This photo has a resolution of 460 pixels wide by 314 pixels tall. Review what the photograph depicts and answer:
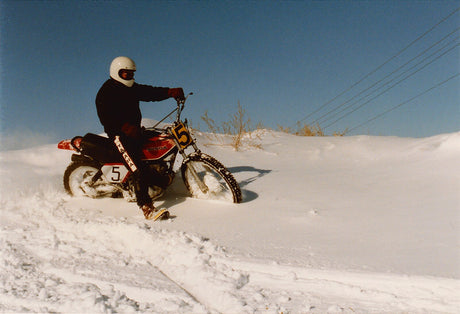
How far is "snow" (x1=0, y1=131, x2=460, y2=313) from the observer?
2.37m

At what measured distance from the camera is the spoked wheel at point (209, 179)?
14.4 ft

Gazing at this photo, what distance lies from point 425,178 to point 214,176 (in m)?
2.77

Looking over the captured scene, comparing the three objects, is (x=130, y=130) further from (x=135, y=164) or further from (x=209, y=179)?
(x=209, y=179)

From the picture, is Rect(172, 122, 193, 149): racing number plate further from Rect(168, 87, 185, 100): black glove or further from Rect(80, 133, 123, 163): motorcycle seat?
Rect(80, 133, 123, 163): motorcycle seat

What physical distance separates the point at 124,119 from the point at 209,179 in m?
1.24

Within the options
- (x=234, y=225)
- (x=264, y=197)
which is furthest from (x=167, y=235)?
(x=264, y=197)

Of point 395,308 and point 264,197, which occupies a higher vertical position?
point 264,197

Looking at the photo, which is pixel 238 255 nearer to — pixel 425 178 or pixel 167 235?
pixel 167 235

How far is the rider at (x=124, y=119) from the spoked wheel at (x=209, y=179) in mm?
570

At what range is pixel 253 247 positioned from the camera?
3.16 meters

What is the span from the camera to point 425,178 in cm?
487

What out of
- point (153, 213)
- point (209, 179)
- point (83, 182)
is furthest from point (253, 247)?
point (83, 182)

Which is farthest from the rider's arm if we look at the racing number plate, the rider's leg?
the rider's leg

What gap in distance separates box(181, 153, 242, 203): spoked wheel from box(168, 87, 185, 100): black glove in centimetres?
77
